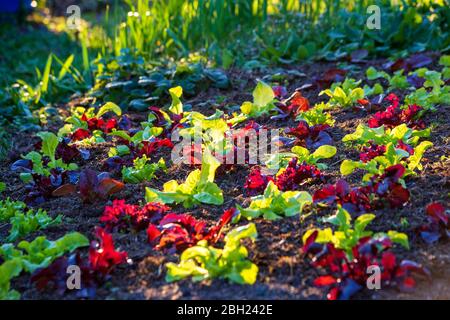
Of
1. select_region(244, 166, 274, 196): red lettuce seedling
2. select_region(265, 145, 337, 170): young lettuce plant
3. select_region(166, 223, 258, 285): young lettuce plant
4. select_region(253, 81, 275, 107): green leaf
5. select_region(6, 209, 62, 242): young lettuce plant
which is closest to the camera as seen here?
select_region(166, 223, 258, 285): young lettuce plant

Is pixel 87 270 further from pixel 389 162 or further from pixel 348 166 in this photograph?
pixel 389 162

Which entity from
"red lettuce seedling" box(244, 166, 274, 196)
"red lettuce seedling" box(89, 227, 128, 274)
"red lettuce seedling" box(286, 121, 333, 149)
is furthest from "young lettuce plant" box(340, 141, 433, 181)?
"red lettuce seedling" box(89, 227, 128, 274)

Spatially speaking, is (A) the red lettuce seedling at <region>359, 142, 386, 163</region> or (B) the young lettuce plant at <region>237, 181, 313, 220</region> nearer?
(B) the young lettuce plant at <region>237, 181, 313, 220</region>

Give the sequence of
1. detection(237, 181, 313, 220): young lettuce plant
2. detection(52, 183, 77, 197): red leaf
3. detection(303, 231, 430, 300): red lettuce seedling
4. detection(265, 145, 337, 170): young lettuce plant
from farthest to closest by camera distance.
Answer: detection(52, 183, 77, 197): red leaf → detection(265, 145, 337, 170): young lettuce plant → detection(237, 181, 313, 220): young lettuce plant → detection(303, 231, 430, 300): red lettuce seedling

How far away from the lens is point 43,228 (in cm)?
297

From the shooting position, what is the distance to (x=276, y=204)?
111 inches

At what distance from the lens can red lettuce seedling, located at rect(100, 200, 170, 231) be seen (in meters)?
2.85

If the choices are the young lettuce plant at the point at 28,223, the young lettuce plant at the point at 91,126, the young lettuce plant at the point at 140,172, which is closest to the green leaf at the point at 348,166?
the young lettuce plant at the point at 140,172

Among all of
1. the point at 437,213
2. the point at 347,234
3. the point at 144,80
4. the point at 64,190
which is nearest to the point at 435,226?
the point at 437,213

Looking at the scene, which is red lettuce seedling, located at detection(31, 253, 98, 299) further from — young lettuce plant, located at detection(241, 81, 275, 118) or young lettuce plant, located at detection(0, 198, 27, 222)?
young lettuce plant, located at detection(241, 81, 275, 118)

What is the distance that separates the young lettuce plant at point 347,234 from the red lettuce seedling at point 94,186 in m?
1.03

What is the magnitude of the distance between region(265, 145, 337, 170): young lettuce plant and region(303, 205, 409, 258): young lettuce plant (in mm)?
646

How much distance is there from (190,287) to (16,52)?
5628mm
